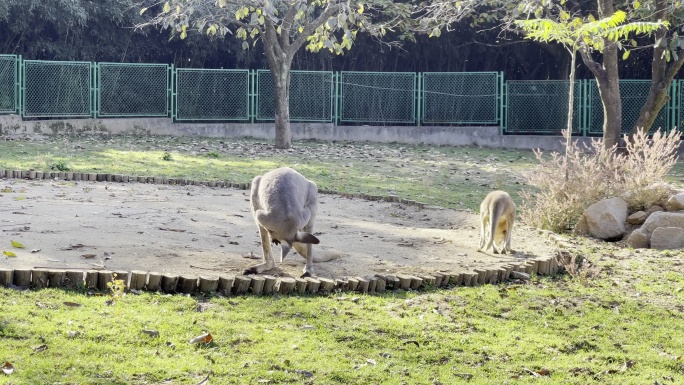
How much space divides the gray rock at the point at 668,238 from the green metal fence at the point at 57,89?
18.8 meters

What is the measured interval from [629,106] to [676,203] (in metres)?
16.2

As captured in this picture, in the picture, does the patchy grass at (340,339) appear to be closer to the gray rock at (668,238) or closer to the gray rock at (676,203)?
the gray rock at (668,238)

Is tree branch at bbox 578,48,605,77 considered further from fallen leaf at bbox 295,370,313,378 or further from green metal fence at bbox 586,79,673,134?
fallen leaf at bbox 295,370,313,378

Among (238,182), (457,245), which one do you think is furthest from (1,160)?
(457,245)

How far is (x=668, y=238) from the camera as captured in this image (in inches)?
442

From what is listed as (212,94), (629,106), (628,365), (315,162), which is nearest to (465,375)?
(628,365)

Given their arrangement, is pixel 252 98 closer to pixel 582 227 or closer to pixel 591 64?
pixel 591 64

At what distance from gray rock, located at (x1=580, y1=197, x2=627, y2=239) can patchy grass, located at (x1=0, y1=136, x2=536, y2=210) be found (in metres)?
3.10

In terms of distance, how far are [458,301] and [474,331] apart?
78 centimetres

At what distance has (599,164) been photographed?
41.4ft

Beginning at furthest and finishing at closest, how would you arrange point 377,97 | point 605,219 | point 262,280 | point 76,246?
point 377,97
point 605,219
point 76,246
point 262,280

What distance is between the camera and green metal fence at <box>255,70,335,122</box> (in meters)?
28.9

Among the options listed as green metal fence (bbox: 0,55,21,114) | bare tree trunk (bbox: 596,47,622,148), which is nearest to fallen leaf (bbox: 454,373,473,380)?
bare tree trunk (bbox: 596,47,622,148)

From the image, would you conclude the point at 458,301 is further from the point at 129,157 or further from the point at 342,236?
the point at 129,157
